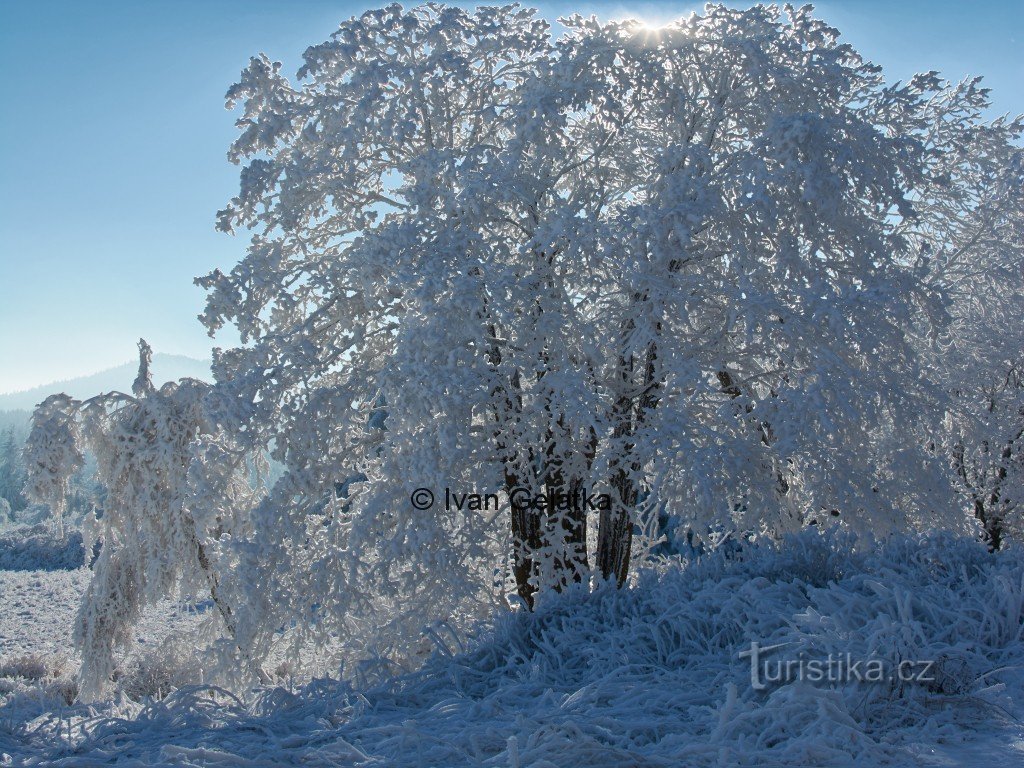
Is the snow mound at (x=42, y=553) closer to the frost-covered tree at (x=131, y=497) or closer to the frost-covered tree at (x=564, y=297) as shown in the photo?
the frost-covered tree at (x=131, y=497)

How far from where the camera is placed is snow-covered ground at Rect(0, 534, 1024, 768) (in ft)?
8.33

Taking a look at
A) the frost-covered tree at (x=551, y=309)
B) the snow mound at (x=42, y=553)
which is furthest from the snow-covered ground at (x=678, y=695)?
the snow mound at (x=42, y=553)

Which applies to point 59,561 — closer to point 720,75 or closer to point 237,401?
point 237,401

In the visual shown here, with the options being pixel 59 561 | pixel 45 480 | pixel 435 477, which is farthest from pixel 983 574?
pixel 59 561

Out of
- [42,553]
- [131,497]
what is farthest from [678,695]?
[42,553]

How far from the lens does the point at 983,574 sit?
3.83m

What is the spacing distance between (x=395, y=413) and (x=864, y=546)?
4613 mm

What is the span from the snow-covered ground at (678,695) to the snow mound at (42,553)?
168 feet

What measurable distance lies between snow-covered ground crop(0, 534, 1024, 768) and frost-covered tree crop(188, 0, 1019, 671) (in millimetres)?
3396

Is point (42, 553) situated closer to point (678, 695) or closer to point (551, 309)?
point (551, 309)

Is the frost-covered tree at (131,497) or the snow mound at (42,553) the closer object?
the frost-covered tree at (131,497)

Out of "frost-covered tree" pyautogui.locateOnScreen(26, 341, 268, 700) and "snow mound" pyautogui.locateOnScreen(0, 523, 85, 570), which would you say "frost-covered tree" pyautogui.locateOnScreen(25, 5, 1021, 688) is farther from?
"snow mound" pyautogui.locateOnScreen(0, 523, 85, 570)

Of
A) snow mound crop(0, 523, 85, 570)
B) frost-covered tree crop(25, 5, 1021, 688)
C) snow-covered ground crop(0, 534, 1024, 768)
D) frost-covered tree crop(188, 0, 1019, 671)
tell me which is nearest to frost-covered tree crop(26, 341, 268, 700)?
frost-covered tree crop(25, 5, 1021, 688)

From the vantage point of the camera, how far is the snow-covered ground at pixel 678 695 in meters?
2.54
